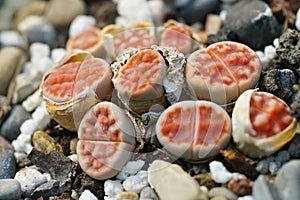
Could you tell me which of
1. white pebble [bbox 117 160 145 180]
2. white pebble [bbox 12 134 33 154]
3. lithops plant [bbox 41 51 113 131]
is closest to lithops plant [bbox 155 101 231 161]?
white pebble [bbox 117 160 145 180]

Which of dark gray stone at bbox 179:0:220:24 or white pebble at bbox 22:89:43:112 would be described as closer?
white pebble at bbox 22:89:43:112

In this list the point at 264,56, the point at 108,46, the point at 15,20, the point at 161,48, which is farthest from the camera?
the point at 15,20

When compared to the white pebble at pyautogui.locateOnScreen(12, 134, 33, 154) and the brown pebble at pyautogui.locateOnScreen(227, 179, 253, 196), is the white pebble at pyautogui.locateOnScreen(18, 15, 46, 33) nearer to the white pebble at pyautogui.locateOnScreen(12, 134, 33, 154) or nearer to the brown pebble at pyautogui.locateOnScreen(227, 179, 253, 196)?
the white pebble at pyautogui.locateOnScreen(12, 134, 33, 154)

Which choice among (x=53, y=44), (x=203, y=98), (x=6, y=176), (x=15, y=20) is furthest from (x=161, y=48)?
(x=15, y=20)

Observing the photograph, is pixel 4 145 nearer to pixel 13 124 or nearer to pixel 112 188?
pixel 13 124

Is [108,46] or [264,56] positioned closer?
[264,56]

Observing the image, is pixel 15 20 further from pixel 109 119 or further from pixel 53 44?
pixel 109 119
